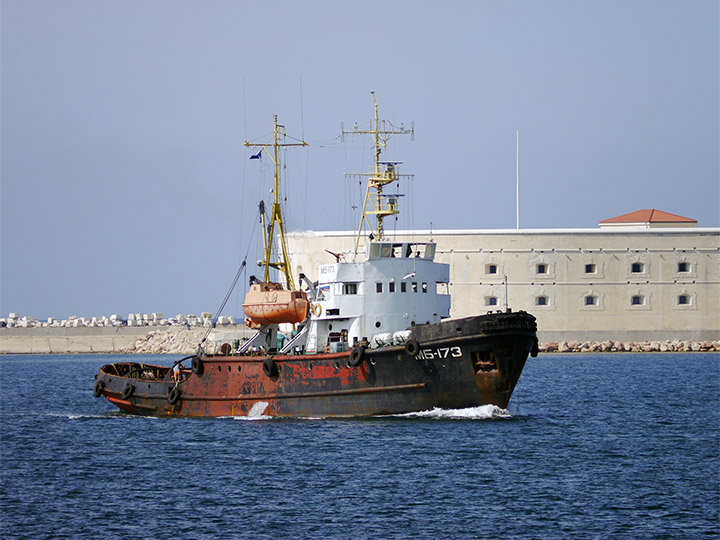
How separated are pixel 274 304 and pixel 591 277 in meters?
46.8

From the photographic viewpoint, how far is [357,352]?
3200cm

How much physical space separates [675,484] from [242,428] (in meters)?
13.7

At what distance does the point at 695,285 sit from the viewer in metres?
80.1

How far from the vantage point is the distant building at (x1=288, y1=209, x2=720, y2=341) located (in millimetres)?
78188

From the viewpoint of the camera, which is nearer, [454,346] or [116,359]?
[454,346]

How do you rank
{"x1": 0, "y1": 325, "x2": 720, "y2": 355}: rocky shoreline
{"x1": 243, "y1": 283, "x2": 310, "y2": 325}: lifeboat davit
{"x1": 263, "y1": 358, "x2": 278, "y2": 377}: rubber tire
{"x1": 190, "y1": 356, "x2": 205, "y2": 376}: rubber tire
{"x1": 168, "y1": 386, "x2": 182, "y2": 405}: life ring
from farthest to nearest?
{"x1": 0, "y1": 325, "x2": 720, "y2": 355}: rocky shoreline
{"x1": 168, "y1": 386, "x2": 182, "y2": 405}: life ring
{"x1": 243, "y1": 283, "x2": 310, "y2": 325}: lifeboat davit
{"x1": 190, "y1": 356, "x2": 205, "y2": 376}: rubber tire
{"x1": 263, "y1": 358, "x2": 278, "y2": 377}: rubber tire

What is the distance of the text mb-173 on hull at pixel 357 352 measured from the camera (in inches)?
1251

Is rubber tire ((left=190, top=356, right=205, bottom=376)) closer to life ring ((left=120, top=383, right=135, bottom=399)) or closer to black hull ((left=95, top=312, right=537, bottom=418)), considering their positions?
black hull ((left=95, top=312, right=537, bottom=418))

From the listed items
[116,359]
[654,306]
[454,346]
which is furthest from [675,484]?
[116,359]

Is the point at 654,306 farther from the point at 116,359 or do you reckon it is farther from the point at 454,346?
the point at 454,346

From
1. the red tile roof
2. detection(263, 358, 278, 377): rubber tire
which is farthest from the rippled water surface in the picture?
the red tile roof

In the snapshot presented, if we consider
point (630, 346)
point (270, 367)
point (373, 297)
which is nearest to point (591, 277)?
point (630, 346)

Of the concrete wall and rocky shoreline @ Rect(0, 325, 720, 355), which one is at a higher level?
the concrete wall

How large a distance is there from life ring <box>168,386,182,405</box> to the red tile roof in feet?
185
